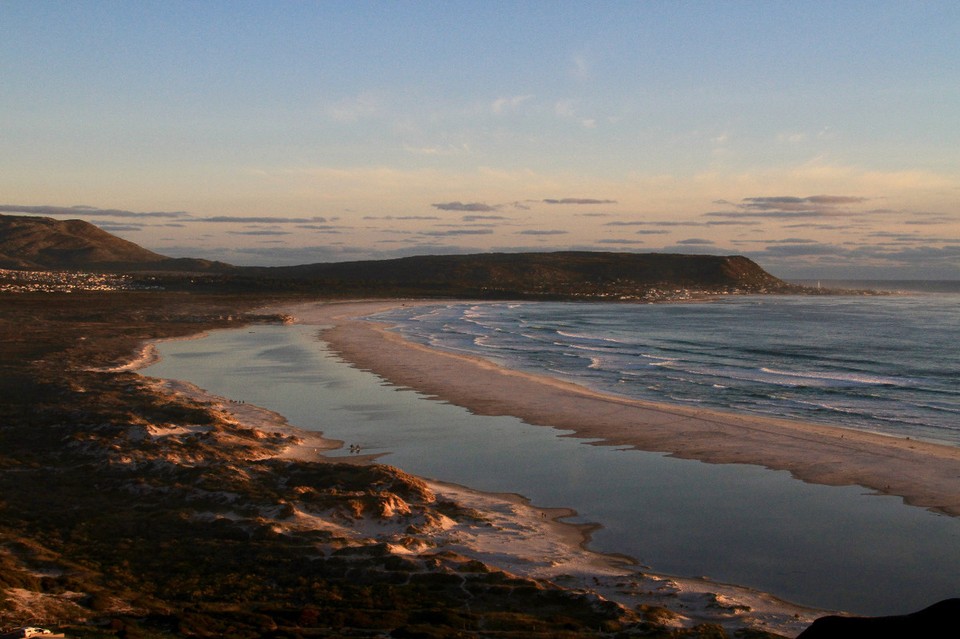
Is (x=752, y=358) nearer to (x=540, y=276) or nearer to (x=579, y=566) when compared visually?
(x=579, y=566)

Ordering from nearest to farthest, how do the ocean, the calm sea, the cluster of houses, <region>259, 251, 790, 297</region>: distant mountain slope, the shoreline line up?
the shoreline → the ocean → the calm sea → the cluster of houses → <region>259, 251, 790, 297</region>: distant mountain slope

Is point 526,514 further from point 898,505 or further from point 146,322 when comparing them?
point 146,322

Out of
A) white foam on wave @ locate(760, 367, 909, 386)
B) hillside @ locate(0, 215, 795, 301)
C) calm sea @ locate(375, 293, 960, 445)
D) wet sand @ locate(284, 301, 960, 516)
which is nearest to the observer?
wet sand @ locate(284, 301, 960, 516)

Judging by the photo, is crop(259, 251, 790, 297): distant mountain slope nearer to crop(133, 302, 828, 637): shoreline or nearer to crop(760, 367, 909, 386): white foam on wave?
crop(760, 367, 909, 386): white foam on wave

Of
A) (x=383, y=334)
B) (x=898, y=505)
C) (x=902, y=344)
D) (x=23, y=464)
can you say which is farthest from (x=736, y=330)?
(x=23, y=464)

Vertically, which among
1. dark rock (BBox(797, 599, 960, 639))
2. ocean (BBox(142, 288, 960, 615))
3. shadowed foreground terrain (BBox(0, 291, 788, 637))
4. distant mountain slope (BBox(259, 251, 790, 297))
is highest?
distant mountain slope (BBox(259, 251, 790, 297))

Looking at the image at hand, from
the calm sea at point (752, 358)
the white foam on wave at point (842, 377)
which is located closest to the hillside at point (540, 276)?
the calm sea at point (752, 358)

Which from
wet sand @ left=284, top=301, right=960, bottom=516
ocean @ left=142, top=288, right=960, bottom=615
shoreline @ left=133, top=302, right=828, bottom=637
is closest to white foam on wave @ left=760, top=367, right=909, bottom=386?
ocean @ left=142, top=288, right=960, bottom=615
